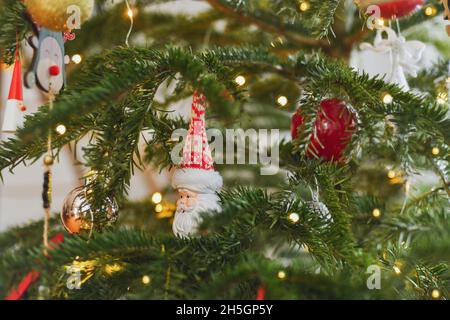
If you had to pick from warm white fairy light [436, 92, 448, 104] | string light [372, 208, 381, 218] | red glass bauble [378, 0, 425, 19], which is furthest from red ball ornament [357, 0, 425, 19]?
string light [372, 208, 381, 218]

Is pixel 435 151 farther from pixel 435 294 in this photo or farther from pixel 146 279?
pixel 146 279

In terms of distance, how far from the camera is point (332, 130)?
2.02 feet

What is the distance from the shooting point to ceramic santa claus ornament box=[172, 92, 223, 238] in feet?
1.84

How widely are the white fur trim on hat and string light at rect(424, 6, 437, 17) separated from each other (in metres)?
0.41

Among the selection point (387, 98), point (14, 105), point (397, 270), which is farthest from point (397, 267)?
point (14, 105)

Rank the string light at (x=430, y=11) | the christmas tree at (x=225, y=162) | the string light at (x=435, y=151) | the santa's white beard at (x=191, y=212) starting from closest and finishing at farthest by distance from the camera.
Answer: the christmas tree at (x=225, y=162)
the santa's white beard at (x=191, y=212)
the string light at (x=435, y=151)
the string light at (x=430, y=11)

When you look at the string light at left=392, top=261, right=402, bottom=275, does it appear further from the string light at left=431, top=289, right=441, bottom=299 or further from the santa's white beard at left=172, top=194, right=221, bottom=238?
the santa's white beard at left=172, top=194, right=221, bottom=238

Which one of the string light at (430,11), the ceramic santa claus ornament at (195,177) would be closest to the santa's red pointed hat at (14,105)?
the ceramic santa claus ornament at (195,177)

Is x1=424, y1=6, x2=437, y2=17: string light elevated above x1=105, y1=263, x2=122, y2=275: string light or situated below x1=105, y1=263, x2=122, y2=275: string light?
above

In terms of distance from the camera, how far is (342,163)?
0.63 metres

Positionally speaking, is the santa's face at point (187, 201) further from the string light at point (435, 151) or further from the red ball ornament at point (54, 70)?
the string light at point (435, 151)

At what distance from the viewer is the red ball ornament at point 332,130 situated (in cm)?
61

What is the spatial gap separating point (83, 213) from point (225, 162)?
0.26 m
